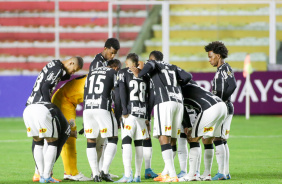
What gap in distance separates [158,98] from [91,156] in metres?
1.23

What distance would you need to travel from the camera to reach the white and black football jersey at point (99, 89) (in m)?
8.96

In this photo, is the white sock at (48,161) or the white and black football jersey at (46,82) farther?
the white and black football jersey at (46,82)

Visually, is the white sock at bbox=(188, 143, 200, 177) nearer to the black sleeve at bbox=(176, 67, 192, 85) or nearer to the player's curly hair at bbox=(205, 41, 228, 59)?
the black sleeve at bbox=(176, 67, 192, 85)

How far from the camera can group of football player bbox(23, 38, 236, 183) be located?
8812mm

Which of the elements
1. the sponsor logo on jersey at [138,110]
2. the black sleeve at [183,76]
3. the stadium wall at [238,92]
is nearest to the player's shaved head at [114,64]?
the sponsor logo on jersey at [138,110]

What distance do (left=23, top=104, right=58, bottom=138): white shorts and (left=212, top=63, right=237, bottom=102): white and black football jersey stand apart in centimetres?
244

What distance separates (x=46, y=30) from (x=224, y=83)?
61.1ft

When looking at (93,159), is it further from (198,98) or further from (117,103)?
(198,98)

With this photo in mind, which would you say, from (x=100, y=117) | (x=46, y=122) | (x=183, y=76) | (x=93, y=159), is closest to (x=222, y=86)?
(x=183, y=76)

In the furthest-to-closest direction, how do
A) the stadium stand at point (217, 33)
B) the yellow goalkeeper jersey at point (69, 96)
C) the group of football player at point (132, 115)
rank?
the stadium stand at point (217, 33) < the yellow goalkeeper jersey at point (69, 96) < the group of football player at point (132, 115)

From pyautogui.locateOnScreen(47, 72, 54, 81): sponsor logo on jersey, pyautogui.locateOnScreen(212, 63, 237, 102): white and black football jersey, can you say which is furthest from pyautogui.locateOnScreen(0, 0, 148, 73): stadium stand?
pyautogui.locateOnScreen(47, 72, 54, 81): sponsor logo on jersey

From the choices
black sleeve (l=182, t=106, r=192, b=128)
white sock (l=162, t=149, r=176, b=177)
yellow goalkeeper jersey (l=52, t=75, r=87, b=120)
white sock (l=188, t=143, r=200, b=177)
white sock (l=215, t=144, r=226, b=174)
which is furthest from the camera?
yellow goalkeeper jersey (l=52, t=75, r=87, b=120)

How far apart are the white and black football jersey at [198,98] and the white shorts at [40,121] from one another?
192 cm

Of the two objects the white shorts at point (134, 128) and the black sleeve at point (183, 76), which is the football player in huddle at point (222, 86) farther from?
the white shorts at point (134, 128)
